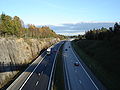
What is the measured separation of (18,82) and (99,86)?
14362mm

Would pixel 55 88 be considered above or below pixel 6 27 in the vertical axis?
below

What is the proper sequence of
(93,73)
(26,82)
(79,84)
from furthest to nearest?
(93,73), (26,82), (79,84)

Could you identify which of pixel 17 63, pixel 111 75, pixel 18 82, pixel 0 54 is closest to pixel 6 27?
pixel 17 63

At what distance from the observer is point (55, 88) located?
30906 mm

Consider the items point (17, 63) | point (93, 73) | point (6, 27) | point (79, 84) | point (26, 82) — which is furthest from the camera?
point (6, 27)

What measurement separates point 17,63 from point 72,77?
1884 centimetres

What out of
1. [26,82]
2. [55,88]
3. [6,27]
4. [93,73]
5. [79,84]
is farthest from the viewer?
[6,27]

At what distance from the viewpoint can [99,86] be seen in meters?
31.9

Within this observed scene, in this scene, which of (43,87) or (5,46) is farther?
(5,46)

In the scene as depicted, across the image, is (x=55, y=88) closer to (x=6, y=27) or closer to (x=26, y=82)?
(x=26, y=82)

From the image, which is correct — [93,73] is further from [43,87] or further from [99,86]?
[43,87]

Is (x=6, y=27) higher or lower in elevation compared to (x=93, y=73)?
higher

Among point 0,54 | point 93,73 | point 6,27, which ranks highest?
point 6,27

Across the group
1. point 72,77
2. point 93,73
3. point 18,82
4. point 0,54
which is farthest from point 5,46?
point 93,73
